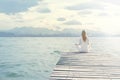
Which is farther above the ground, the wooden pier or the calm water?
the wooden pier

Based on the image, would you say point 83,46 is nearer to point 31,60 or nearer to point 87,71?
point 87,71

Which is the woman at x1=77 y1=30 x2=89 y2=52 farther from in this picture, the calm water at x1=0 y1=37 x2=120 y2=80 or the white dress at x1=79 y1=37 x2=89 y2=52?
the calm water at x1=0 y1=37 x2=120 y2=80

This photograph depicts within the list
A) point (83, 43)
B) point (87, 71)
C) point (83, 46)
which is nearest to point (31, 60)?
point (83, 43)

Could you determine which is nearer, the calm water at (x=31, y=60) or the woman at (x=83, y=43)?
the woman at (x=83, y=43)

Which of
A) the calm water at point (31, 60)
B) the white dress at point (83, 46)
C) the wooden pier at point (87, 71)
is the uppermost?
the white dress at point (83, 46)

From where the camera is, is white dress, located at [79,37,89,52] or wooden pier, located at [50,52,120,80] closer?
wooden pier, located at [50,52,120,80]

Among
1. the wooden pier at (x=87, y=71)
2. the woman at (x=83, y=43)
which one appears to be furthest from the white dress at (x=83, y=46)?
the wooden pier at (x=87, y=71)

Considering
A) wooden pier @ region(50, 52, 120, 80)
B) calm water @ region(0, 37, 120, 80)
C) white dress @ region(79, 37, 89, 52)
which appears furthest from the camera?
calm water @ region(0, 37, 120, 80)

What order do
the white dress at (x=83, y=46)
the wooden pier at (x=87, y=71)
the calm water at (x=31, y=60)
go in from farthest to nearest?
1. the calm water at (x=31, y=60)
2. the white dress at (x=83, y=46)
3. the wooden pier at (x=87, y=71)

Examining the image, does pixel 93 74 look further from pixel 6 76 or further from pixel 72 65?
pixel 6 76

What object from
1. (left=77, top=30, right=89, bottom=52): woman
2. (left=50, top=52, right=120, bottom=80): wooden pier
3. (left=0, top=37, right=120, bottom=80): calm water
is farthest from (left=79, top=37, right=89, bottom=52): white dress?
(left=50, top=52, right=120, bottom=80): wooden pier

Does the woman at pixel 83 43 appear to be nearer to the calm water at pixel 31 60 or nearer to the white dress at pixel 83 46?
the white dress at pixel 83 46

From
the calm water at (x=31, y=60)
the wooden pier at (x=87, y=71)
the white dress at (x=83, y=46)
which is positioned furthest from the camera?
the calm water at (x=31, y=60)

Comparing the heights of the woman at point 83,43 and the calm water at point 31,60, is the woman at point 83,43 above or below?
above
